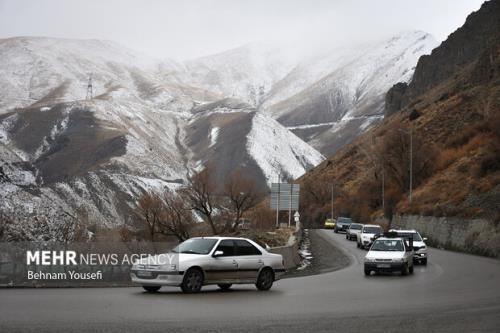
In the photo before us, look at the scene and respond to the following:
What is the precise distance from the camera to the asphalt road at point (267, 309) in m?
12.3

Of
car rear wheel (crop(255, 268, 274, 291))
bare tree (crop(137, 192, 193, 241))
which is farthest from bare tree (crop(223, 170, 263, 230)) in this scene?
car rear wheel (crop(255, 268, 274, 291))

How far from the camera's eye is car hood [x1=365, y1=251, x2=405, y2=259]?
27.5m

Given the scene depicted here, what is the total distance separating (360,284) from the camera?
2288 centimetres

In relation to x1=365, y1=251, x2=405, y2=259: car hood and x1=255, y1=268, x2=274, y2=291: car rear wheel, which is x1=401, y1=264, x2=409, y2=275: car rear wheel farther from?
x1=255, y1=268, x2=274, y2=291: car rear wheel

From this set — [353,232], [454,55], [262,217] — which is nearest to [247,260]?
[353,232]

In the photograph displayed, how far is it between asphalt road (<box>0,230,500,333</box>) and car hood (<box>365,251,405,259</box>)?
4749 millimetres

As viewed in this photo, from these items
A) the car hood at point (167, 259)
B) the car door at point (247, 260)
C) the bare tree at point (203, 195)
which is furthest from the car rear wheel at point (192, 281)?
the bare tree at point (203, 195)

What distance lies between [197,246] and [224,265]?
916 mm

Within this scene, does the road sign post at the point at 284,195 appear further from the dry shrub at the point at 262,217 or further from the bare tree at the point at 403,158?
the dry shrub at the point at 262,217

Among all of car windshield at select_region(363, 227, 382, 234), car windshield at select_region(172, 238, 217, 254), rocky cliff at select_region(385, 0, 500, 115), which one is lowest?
car windshield at select_region(363, 227, 382, 234)

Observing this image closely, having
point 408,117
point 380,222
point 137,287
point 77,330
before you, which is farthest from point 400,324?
point 408,117

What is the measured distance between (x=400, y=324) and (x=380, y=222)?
70721mm

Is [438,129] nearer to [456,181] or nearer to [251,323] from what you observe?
[456,181]

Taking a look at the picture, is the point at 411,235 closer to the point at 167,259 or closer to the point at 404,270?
the point at 404,270
